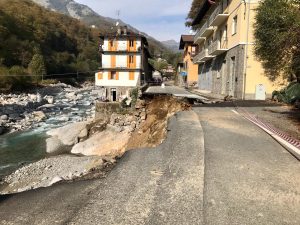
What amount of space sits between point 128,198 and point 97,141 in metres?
17.3

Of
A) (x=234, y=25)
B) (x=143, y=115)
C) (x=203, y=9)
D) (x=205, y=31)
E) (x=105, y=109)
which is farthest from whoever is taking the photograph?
(x=203, y=9)

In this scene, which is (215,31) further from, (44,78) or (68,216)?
(44,78)

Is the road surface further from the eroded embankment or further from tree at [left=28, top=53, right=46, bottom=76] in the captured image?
tree at [left=28, top=53, right=46, bottom=76]

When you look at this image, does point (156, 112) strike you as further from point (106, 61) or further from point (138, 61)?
point (106, 61)

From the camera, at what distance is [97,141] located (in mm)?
22500

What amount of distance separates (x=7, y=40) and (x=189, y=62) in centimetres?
5934

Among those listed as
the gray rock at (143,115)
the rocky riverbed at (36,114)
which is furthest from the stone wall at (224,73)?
the rocky riverbed at (36,114)

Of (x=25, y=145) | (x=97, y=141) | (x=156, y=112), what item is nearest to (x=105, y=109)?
(x=97, y=141)

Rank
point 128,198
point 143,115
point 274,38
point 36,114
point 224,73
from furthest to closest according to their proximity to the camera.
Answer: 1. point 36,114
2. point 224,73
3. point 143,115
4. point 274,38
5. point 128,198

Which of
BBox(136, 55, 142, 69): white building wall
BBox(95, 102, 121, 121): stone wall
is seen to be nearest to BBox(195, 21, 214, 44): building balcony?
BBox(95, 102, 121, 121): stone wall

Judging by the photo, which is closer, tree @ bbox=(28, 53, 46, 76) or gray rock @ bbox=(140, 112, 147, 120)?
gray rock @ bbox=(140, 112, 147, 120)

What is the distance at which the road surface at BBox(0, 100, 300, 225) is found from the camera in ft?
16.2

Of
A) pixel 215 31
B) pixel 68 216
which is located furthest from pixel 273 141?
pixel 215 31

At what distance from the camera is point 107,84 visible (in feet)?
172
